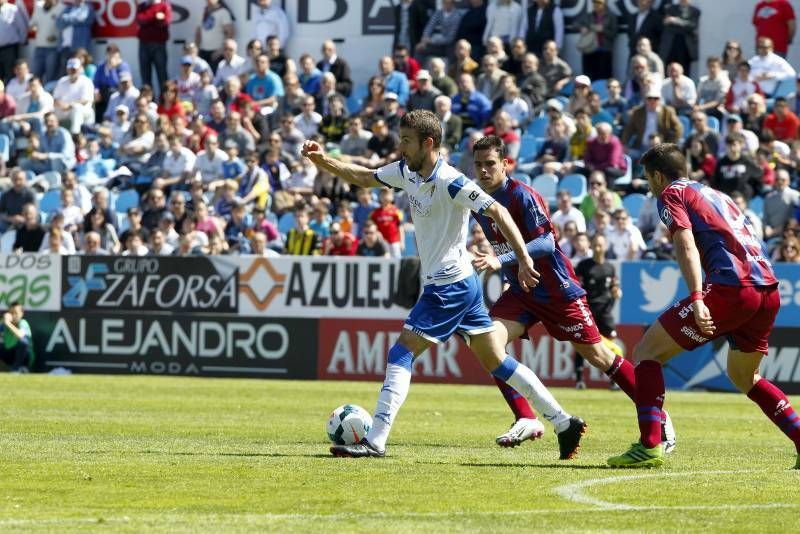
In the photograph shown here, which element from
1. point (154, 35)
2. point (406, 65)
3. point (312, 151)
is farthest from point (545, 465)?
point (154, 35)

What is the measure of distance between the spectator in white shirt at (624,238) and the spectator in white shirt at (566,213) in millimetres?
500

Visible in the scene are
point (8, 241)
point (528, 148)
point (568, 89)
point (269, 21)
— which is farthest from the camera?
point (269, 21)

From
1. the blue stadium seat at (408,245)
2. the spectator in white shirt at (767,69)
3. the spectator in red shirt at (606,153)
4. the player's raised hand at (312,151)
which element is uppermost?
the player's raised hand at (312,151)

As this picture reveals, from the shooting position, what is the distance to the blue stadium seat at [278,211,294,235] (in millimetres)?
27547

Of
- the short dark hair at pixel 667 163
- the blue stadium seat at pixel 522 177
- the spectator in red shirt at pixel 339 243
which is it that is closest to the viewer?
the short dark hair at pixel 667 163

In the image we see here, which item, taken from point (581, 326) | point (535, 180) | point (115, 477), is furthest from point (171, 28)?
point (115, 477)

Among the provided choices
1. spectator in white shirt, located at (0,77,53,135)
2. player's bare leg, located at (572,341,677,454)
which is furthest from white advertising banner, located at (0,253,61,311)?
player's bare leg, located at (572,341,677,454)

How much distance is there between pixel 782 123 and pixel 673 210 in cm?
1637

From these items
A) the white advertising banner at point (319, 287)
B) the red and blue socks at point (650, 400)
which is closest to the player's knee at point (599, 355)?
the red and blue socks at point (650, 400)

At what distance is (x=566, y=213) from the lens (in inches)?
971

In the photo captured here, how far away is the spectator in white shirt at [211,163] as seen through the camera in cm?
2888

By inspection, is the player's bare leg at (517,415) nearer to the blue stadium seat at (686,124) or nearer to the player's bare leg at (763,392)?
the player's bare leg at (763,392)

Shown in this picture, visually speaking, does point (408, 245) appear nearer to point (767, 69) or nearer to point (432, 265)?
point (767, 69)

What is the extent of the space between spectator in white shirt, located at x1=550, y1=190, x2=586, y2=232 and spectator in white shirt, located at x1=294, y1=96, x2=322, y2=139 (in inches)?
250
